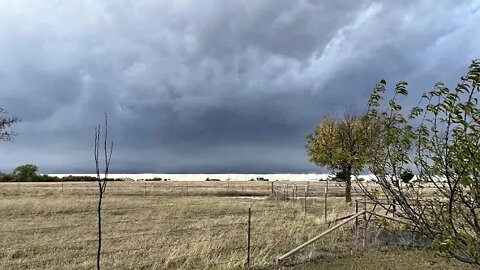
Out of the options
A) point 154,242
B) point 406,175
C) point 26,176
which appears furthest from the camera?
point 26,176

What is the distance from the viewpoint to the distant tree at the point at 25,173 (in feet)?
244

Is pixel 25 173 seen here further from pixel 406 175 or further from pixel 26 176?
pixel 406 175

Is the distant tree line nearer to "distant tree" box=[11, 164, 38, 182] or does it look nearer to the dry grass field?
"distant tree" box=[11, 164, 38, 182]

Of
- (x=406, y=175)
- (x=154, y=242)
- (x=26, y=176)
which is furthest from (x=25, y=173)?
(x=406, y=175)

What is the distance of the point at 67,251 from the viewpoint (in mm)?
10758

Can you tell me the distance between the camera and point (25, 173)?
7612cm

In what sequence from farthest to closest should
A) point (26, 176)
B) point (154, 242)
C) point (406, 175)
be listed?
point (26, 176) → point (154, 242) → point (406, 175)

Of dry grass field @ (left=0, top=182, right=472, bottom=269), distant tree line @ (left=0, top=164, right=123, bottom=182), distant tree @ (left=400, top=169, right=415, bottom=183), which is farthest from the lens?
distant tree line @ (left=0, top=164, right=123, bottom=182)

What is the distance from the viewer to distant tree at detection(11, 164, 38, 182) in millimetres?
74438

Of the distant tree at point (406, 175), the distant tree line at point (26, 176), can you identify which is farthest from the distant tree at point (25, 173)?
the distant tree at point (406, 175)

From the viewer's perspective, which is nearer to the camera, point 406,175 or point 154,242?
point 406,175

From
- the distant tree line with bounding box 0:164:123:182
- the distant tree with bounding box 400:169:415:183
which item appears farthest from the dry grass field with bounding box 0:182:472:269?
the distant tree line with bounding box 0:164:123:182

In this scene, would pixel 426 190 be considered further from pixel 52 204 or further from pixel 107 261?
pixel 52 204

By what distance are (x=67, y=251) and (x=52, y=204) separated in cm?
1220
